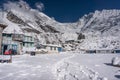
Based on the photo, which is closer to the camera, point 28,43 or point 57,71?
point 57,71

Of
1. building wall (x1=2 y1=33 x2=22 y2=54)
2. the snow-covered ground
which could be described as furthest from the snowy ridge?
building wall (x1=2 y1=33 x2=22 y2=54)

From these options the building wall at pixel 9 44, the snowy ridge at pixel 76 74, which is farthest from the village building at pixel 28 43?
the snowy ridge at pixel 76 74

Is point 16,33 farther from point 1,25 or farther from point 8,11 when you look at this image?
point 8,11

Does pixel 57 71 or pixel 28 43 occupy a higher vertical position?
pixel 28 43

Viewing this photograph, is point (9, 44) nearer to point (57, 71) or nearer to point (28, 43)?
point (28, 43)

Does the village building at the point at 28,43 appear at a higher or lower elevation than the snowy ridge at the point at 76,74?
higher

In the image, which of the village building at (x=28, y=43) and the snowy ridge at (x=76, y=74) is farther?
the village building at (x=28, y=43)

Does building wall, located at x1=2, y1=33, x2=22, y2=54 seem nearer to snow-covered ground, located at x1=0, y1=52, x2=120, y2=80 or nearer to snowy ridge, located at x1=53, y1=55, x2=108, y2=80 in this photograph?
snow-covered ground, located at x1=0, y1=52, x2=120, y2=80

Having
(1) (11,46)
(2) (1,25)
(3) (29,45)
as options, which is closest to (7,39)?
(1) (11,46)

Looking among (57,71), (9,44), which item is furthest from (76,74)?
(9,44)

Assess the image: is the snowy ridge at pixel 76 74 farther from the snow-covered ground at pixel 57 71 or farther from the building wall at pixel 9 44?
the building wall at pixel 9 44

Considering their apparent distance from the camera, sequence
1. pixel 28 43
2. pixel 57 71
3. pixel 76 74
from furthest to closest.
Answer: pixel 28 43, pixel 57 71, pixel 76 74

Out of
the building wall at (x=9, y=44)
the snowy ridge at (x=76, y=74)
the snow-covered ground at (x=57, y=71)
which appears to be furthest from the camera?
the building wall at (x=9, y=44)

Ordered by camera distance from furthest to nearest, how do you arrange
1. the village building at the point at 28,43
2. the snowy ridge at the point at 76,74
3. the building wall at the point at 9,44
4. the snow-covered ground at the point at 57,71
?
the village building at the point at 28,43 < the building wall at the point at 9,44 < the snow-covered ground at the point at 57,71 < the snowy ridge at the point at 76,74
